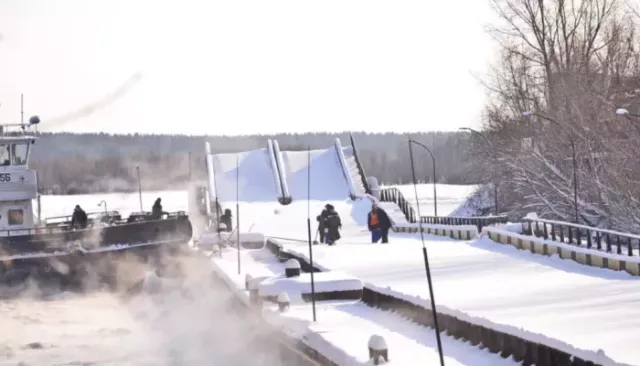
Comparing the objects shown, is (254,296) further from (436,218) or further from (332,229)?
(436,218)

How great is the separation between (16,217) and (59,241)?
11.2 ft

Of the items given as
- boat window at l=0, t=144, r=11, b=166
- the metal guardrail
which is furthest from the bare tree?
boat window at l=0, t=144, r=11, b=166

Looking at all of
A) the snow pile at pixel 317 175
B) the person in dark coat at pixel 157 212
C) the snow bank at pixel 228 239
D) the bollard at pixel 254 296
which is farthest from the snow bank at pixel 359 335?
the snow pile at pixel 317 175

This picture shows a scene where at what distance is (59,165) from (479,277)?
165856mm

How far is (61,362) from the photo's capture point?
59.8 ft

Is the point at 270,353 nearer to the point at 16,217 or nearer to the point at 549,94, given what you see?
the point at 16,217

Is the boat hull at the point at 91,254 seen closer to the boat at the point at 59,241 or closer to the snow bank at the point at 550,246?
the boat at the point at 59,241

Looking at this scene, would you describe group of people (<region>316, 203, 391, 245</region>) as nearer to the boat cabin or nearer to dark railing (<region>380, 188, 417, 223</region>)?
the boat cabin

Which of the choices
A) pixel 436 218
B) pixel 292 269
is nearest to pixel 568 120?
pixel 436 218

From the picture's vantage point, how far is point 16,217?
34875 millimetres

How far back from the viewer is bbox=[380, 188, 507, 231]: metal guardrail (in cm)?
4703

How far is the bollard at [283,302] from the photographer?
61.4ft

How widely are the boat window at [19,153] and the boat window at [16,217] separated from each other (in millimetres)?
2116

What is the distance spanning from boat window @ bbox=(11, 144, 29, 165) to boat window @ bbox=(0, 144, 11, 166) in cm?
19
